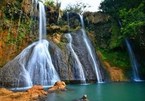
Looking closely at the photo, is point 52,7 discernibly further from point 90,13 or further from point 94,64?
point 94,64

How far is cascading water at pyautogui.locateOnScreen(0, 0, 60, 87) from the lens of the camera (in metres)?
23.2

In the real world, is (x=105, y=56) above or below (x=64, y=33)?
below

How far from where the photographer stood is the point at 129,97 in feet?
60.1

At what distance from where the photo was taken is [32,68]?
25.1 m

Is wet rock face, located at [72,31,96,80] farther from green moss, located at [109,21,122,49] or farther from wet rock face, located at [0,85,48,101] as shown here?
wet rock face, located at [0,85,48,101]

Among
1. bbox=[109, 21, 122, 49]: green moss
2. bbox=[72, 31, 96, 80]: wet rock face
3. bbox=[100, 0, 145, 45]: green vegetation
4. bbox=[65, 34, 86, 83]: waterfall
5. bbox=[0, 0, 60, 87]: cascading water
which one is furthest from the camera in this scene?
bbox=[109, 21, 122, 49]: green moss

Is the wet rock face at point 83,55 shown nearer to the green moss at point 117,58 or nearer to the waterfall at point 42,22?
the green moss at point 117,58

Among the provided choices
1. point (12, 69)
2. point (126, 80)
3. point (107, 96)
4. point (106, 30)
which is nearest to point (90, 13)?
point (106, 30)

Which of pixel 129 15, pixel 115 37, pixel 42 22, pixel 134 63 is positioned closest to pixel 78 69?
pixel 42 22

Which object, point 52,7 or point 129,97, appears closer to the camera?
point 129,97

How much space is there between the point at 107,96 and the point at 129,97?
4.18ft

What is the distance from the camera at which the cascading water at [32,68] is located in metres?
23.2

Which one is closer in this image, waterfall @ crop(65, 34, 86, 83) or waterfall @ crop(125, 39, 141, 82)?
waterfall @ crop(65, 34, 86, 83)

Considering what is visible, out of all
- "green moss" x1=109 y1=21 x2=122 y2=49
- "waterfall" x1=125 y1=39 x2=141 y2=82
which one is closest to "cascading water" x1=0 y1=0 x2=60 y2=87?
"green moss" x1=109 y1=21 x2=122 y2=49
